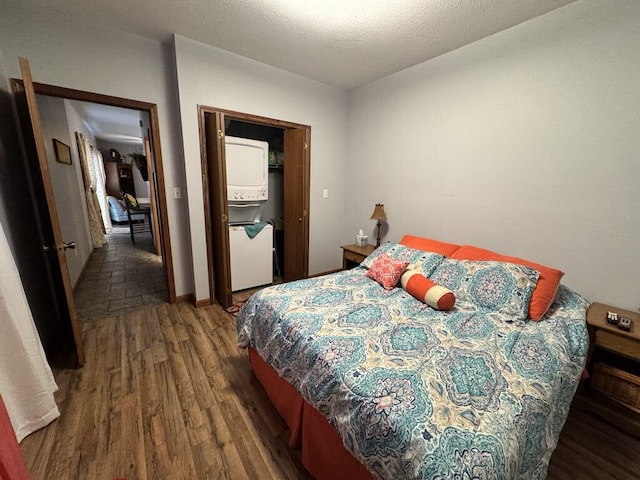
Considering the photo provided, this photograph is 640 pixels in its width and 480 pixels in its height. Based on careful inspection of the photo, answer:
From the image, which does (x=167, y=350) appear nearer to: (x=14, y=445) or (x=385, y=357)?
(x=14, y=445)

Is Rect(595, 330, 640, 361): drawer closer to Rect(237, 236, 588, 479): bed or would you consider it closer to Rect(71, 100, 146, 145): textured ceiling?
Rect(237, 236, 588, 479): bed

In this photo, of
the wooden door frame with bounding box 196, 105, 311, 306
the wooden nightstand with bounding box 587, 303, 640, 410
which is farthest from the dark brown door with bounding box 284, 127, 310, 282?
the wooden nightstand with bounding box 587, 303, 640, 410

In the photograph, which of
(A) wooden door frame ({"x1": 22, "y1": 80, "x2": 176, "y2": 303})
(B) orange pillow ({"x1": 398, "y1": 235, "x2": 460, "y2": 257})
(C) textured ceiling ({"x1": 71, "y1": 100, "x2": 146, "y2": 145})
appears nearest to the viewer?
(A) wooden door frame ({"x1": 22, "y1": 80, "x2": 176, "y2": 303})

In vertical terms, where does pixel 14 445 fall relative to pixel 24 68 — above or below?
below

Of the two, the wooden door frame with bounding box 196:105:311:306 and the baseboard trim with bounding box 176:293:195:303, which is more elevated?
the wooden door frame with bounding box 196:105:311:306

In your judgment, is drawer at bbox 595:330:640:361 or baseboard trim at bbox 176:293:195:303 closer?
drawer at bbox 595:330:640:361

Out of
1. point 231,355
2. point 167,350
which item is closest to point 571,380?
point 231,355

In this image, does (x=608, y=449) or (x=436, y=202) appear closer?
(x=608, y=449)

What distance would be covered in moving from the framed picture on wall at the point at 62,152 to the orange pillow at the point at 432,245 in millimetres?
4330

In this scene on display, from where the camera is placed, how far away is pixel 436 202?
2693 millimetres

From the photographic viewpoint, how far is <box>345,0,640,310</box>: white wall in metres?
1.68

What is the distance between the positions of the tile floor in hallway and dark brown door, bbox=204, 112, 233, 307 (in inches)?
28.6

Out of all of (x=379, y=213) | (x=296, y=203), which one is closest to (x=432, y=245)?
(x=379, y=213)

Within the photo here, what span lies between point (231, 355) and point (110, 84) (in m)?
2.57
